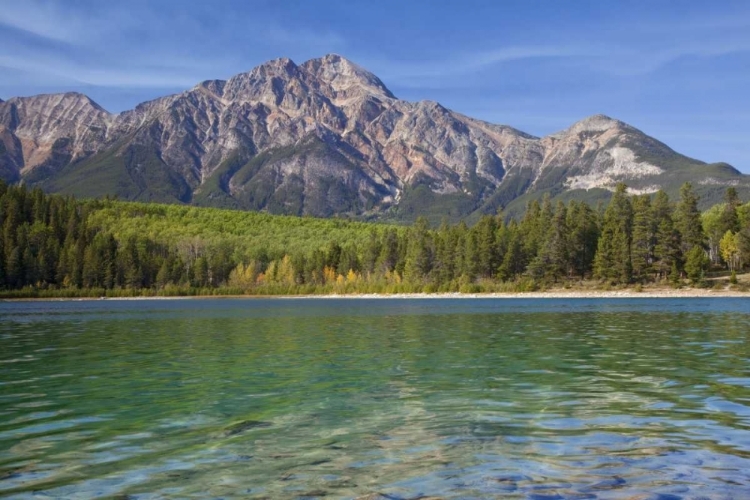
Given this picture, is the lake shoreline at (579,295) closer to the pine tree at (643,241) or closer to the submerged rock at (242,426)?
the pine tree at (643,241)

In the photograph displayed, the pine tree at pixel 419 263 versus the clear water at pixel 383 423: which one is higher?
the pine tree at pixel 419 263

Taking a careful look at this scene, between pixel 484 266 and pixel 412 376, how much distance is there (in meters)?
151

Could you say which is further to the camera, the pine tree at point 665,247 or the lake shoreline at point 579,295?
the pine tree at point 665,247

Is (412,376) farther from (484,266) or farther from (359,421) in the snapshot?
(484,266)

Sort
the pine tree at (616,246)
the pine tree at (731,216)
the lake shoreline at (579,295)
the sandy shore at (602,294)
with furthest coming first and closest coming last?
the pine tree at (731,216) → the pine tree at (616,246) → the lake shoreline at (579,295) → the sandy shore at (602,294)

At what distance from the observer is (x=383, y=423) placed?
704 inches

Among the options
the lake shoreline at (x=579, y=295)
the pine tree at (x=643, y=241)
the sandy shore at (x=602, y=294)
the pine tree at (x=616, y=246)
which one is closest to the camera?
the sandy shore at (x=602, y=294)

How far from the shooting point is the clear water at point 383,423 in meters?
12.2

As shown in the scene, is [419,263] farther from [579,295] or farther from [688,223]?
[688,223]

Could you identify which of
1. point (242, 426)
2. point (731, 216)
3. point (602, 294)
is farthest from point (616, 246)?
point (242, 426)

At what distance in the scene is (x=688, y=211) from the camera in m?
161

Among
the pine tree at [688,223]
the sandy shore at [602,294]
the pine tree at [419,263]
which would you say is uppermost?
the pine tree at [688,223]

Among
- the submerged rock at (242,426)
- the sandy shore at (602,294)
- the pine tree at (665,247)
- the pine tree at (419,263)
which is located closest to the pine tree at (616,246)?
the pine tree at (665,247)

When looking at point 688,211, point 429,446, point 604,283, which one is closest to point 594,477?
point 429,446
